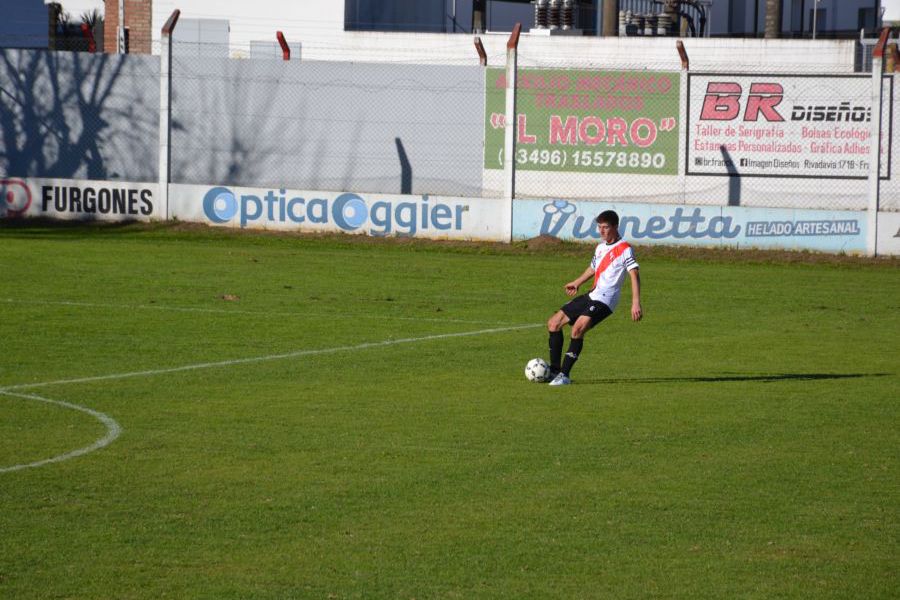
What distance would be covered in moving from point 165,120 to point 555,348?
16834 mm

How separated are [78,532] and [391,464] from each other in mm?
2307

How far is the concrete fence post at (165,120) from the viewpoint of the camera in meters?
27.7

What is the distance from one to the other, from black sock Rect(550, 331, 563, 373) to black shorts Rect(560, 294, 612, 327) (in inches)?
6.8

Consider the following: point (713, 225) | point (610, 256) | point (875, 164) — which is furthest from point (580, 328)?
point (875, 164)

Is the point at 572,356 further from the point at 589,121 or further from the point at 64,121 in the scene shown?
the point at 64,121

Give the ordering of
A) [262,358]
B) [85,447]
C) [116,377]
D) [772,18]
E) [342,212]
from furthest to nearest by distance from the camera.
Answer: [772,18] → [342,212] → [262,358] → [116,377] → [85,447]

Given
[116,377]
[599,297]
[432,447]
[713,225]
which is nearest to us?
[432,447]

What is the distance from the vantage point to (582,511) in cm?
800

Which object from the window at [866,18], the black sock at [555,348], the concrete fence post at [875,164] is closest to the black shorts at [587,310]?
the black sock at [555,348]

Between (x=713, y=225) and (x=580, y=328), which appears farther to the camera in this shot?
(x=713, y=225)

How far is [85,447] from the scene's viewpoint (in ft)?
31.0

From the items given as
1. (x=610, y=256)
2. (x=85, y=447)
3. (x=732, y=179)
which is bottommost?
(x=85, y=447)

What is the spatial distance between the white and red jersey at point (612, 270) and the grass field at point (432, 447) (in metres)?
0.78

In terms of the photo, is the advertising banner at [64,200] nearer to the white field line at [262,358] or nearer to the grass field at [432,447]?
the grass field at [432,447]
